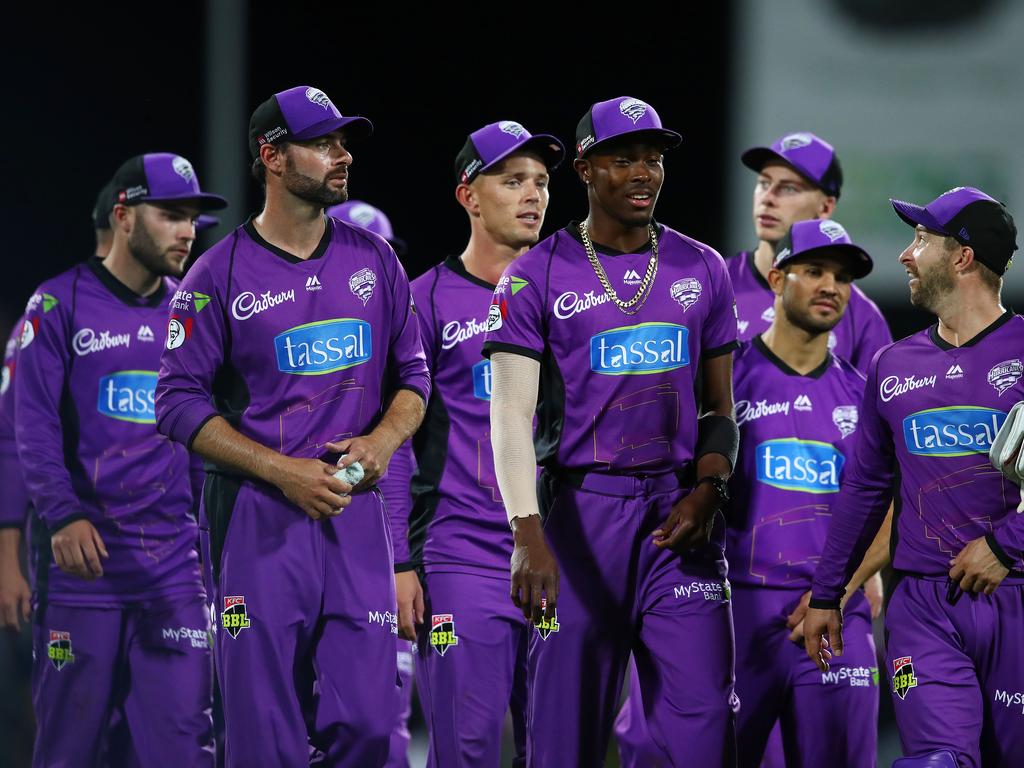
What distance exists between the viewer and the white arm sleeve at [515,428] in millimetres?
4660

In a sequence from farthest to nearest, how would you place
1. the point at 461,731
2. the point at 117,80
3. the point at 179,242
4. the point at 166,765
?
the point at 117,80 < the point at 179,242 < the point at 166,765 < the point at 461,731

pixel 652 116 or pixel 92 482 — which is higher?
pixel 652 116

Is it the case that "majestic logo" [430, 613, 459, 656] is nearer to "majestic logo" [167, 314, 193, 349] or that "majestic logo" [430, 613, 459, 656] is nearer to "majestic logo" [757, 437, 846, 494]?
"majestic logo" [757, 437, 846, 494]

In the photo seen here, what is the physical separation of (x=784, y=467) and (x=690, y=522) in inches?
44.5

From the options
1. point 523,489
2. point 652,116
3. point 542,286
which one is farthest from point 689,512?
point 652,116

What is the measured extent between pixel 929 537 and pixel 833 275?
47.9 inches

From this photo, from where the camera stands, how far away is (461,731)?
555 cm

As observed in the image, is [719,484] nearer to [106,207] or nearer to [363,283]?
[363,283]

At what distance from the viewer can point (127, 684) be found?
6.09 metres

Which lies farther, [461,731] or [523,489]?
[461,731]

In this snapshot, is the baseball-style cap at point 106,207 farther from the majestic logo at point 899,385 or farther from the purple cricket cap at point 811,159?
the majestic logo at point 899,385

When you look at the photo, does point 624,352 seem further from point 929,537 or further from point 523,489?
point 929,537

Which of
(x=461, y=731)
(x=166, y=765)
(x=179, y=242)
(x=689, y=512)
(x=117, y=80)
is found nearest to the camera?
(x=689, y=512)

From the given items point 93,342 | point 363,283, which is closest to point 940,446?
point 363,283
